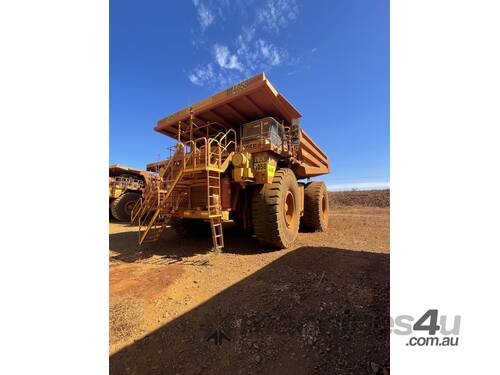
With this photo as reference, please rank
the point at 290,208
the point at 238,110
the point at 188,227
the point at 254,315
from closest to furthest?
1. the point at 254,315
2. the point at 238,110
3. the point at 290,208
4. the point at 188,227

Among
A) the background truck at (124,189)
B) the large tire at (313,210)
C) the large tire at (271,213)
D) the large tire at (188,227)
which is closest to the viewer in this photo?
the large tire at (271,213)

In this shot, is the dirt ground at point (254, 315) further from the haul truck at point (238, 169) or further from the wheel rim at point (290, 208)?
the wheel rim at point (290, 208)

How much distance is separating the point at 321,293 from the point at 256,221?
2.54 meters

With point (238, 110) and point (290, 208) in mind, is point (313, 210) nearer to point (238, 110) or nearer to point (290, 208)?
point (290, 208)

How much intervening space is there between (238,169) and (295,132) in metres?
3.09

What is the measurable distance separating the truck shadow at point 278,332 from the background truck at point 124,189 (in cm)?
1136

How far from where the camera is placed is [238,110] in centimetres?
636

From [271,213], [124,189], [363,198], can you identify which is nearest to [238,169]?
[271,213]

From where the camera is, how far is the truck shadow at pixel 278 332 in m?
1.88

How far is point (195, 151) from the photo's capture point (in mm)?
5105

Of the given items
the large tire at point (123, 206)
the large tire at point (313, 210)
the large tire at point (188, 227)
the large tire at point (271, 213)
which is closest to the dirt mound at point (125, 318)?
the large tire at point (271, 213)

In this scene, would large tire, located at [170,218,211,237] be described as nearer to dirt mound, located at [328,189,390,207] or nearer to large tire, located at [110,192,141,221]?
large tire, located at [110,192,141,221]

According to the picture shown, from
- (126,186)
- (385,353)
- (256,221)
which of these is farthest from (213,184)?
(126,186)
